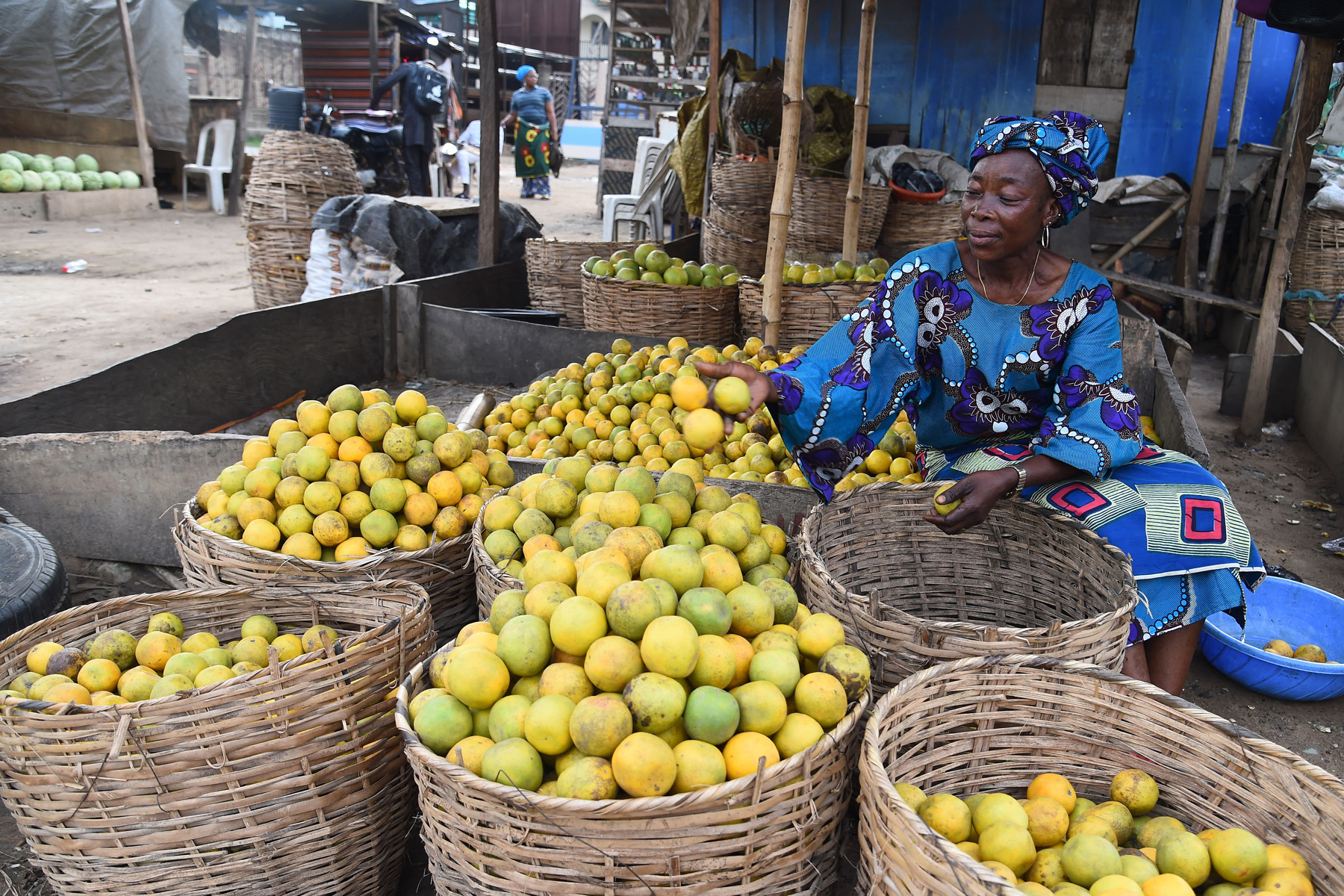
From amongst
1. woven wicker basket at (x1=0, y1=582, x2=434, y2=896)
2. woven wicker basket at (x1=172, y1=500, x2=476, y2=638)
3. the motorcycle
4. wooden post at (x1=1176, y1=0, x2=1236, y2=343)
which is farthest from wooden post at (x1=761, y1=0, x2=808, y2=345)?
the motorcycle

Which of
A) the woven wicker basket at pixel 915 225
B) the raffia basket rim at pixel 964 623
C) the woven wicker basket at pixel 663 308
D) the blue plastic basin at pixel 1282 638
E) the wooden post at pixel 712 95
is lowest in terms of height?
the blue plastic basin at pixel 1282 638

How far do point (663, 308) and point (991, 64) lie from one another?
14.7 feet

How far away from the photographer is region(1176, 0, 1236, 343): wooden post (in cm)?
704

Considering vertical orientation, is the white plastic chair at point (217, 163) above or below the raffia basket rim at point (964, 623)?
above

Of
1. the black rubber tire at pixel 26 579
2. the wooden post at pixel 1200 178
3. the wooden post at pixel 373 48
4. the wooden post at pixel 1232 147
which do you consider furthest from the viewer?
the wooden post at pixel 373 48

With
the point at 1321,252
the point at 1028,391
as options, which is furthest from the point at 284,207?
the point at 1321,252

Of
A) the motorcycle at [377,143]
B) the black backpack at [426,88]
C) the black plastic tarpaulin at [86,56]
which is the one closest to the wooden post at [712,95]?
the black backpack at [426,88]

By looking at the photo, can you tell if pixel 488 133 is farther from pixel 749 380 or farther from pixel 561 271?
pixel 749 380

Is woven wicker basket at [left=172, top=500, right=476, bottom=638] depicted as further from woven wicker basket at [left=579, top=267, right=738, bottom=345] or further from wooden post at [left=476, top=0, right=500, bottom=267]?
wooden post at [left=476, top=0, right=500, bottom=267]

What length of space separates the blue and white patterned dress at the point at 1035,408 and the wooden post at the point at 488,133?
Result: 412 cm

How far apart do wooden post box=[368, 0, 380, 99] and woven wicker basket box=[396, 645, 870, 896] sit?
16963 millimetres

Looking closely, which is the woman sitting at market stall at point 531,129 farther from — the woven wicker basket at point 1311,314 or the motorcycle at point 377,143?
the woven wicker basket at point 1311,314

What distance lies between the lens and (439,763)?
4.75ft

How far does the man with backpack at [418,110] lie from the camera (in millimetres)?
12852
